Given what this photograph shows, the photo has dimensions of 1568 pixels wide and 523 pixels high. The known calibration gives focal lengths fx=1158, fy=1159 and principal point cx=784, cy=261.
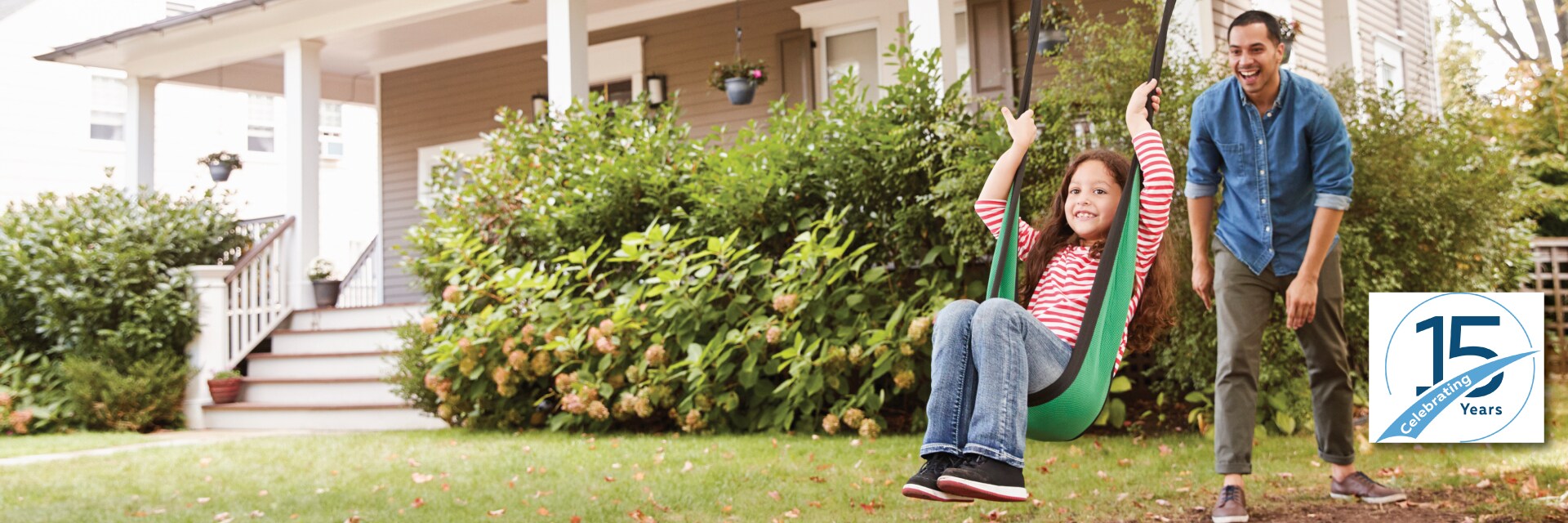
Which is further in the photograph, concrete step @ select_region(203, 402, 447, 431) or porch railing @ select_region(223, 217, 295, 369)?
porch railing @ select_region(223, 217, 295, 369)

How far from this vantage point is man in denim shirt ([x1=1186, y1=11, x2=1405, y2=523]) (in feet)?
11.1

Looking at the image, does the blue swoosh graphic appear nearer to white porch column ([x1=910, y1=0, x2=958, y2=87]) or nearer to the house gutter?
white porch column ([x1=910, y1=0, x2=958, y2=87])

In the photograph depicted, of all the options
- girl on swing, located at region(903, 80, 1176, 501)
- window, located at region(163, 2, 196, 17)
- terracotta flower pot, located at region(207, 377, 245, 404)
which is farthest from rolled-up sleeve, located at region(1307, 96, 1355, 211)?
window, located at region(163, 2, 196, 17)

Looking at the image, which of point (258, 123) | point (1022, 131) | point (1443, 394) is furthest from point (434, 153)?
point (1022, 131)

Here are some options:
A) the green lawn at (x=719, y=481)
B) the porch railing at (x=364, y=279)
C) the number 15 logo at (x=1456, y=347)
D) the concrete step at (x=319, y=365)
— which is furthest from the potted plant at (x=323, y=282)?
the number 15 logo at (x=1456, y=347)

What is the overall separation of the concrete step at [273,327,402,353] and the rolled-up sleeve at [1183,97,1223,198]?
6.89 metres

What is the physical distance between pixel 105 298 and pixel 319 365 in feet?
5.56

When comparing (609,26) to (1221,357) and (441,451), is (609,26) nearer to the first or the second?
(441,451)

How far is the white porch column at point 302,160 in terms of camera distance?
33.0ft

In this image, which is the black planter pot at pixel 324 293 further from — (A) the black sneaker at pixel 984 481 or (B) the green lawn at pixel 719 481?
(A) the black sneaker at pixel 984 481

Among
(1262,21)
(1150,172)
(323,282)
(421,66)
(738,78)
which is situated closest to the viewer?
(1150,172)

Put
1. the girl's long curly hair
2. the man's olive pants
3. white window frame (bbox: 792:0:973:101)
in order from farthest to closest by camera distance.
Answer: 1. white window frame (bbox: 792:0:973:101)
2. the man's olive pants
3. the girl's long curly hair

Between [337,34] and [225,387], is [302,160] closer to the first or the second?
[337,34]

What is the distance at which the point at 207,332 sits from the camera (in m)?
9.20
